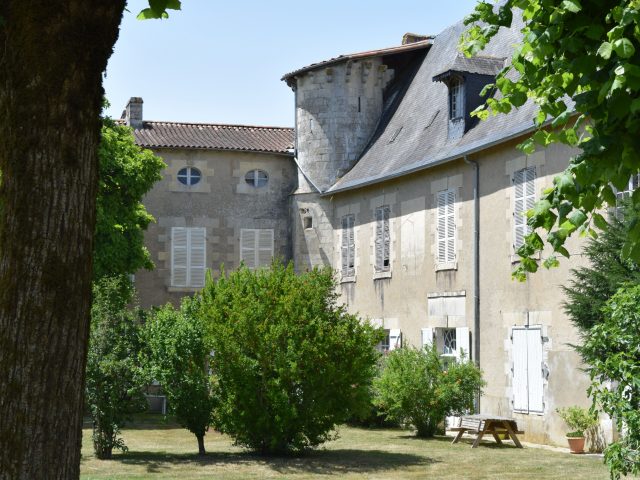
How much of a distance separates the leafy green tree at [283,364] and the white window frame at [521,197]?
4.39 metres

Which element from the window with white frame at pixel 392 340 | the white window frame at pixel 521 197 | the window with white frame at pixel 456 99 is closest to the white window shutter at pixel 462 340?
the window with white frame at pixel 392 340

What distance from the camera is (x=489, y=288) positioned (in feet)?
63.8

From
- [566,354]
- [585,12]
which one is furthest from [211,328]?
[585,12]

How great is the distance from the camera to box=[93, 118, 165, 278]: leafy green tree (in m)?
21.8

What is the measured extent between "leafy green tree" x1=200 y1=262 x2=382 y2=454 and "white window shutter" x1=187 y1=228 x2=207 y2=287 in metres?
11.3

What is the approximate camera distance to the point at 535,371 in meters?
17.9

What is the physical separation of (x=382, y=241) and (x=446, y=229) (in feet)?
8.96

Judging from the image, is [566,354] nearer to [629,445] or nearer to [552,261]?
[629,445]

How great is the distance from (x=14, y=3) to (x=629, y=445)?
6.11 m

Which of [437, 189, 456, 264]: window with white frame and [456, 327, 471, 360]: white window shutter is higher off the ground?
[437, 189, 456, 264]: window with white frame

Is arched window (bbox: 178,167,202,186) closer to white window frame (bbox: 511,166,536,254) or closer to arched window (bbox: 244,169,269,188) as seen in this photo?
arched window (bbox: 244,169,269,188)

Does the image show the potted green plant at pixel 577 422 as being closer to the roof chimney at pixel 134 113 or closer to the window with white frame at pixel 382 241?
the window with white frame at pixel 382 241

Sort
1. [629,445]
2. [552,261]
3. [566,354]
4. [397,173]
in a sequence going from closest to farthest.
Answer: [552,261] < [629,445] < [566,354] < [397,173]

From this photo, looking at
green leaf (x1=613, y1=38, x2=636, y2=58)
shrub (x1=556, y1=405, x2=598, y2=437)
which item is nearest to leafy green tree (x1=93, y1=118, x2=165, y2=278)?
shrub (x1=556, y1=405, x2=598, y2=437)
